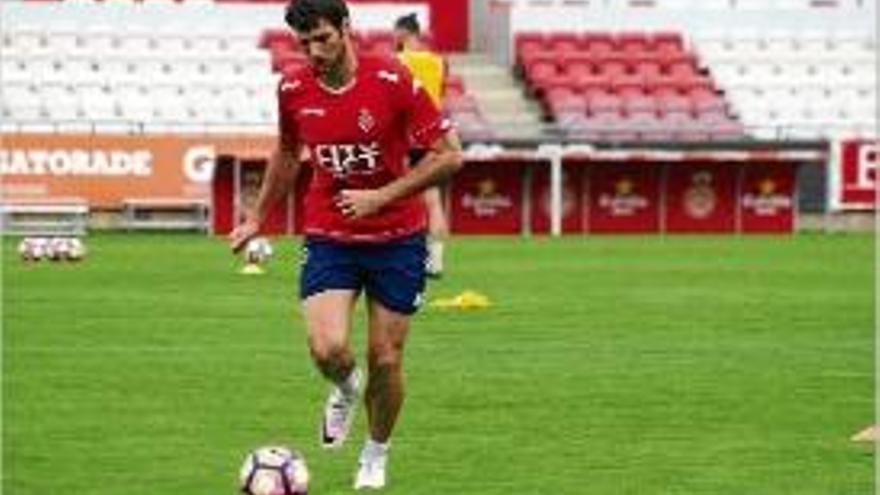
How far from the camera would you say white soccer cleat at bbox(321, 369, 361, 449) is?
11.4 metres

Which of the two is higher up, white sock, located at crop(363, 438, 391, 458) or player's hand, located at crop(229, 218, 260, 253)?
player's hand, located at crop(229, 218, 260, 253)

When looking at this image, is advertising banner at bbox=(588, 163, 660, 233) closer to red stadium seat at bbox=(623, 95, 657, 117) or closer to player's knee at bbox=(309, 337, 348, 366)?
red stadium seat at bbox=(623, 95, 657, 117)

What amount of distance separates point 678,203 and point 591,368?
73.6ft

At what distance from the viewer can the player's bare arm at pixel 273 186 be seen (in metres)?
11.1

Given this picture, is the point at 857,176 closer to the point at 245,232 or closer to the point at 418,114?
the point at 245,232

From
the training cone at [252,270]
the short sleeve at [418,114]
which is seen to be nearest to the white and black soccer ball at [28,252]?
the training cone at [252,270]

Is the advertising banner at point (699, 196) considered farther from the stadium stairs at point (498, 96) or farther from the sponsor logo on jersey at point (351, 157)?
the sponsor logo on jersey at point (351, 157)

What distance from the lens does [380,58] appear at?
10.6 m

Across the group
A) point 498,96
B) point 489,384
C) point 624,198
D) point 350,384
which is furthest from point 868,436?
point 498,96

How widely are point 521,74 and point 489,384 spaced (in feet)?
94.5

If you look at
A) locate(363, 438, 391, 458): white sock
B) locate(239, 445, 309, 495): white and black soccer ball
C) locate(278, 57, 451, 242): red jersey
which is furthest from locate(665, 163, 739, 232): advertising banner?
locate(239, 445, 309, 495): white and black soccer ball

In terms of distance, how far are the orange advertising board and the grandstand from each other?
0.15 ft

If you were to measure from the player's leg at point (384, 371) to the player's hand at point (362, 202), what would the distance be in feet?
1.79

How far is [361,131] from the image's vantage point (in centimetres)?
1055
